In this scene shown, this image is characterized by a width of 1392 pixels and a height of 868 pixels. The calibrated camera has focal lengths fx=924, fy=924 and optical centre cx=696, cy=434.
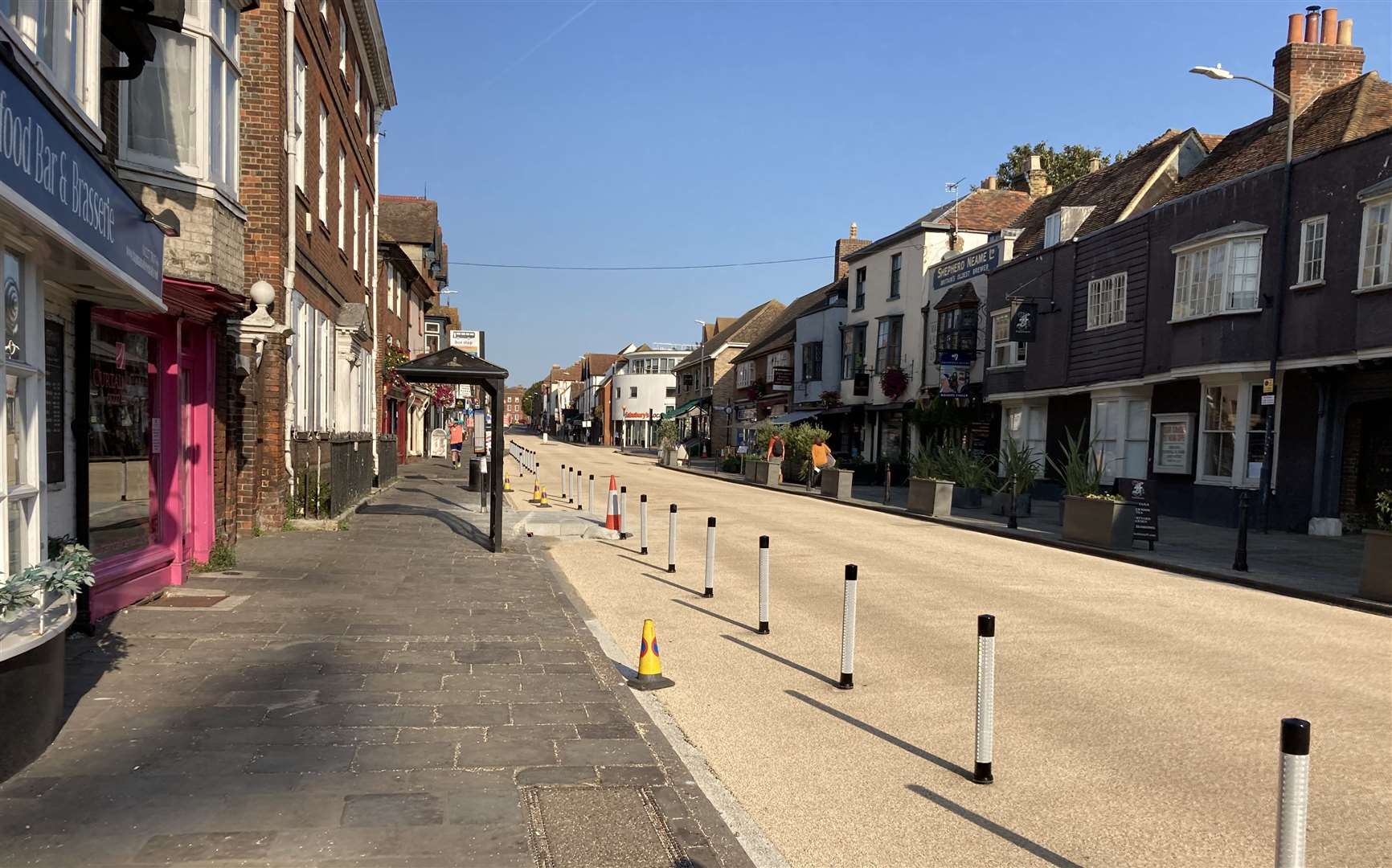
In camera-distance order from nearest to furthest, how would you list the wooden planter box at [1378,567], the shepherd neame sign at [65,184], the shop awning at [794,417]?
the shepherd neame sign at [65,184], the wooden planter box at [1378,567], the shop awning at [794,417]

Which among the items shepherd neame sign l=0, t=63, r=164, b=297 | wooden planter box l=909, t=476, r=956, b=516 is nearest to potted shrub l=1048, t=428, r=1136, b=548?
wooden planter box l=909, t=476, r=956, b=516

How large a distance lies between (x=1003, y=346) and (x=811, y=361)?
1533 centimetres

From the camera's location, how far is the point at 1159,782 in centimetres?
488

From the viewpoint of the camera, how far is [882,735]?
18.6 ft

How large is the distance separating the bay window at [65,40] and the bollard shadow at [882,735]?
19.6ft

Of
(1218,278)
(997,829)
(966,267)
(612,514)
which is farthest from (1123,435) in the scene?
(997,829)

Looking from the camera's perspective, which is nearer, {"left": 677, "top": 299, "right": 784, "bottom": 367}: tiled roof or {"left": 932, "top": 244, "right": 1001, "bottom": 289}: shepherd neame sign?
{"left": 932, "top": 244, "right": 1001, "bottom": 289}: shepherd neame sign

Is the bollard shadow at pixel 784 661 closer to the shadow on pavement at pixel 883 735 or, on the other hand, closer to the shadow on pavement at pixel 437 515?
the shadow on pavement at pixel 883 735

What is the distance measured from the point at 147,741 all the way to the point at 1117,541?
14530 mm

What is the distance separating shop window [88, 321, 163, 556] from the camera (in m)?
7.43

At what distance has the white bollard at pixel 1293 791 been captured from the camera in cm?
277

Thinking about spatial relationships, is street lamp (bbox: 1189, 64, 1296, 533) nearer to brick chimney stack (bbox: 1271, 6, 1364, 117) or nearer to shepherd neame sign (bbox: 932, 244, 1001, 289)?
brick chimney stack (bbox: 1271, 6, 1364, 117)

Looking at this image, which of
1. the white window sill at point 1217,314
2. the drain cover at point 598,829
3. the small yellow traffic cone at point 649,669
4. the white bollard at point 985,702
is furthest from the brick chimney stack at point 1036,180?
the drain cover at point 598,829

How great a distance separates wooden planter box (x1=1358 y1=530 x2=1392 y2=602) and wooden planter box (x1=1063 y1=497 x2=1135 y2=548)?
4.47m
